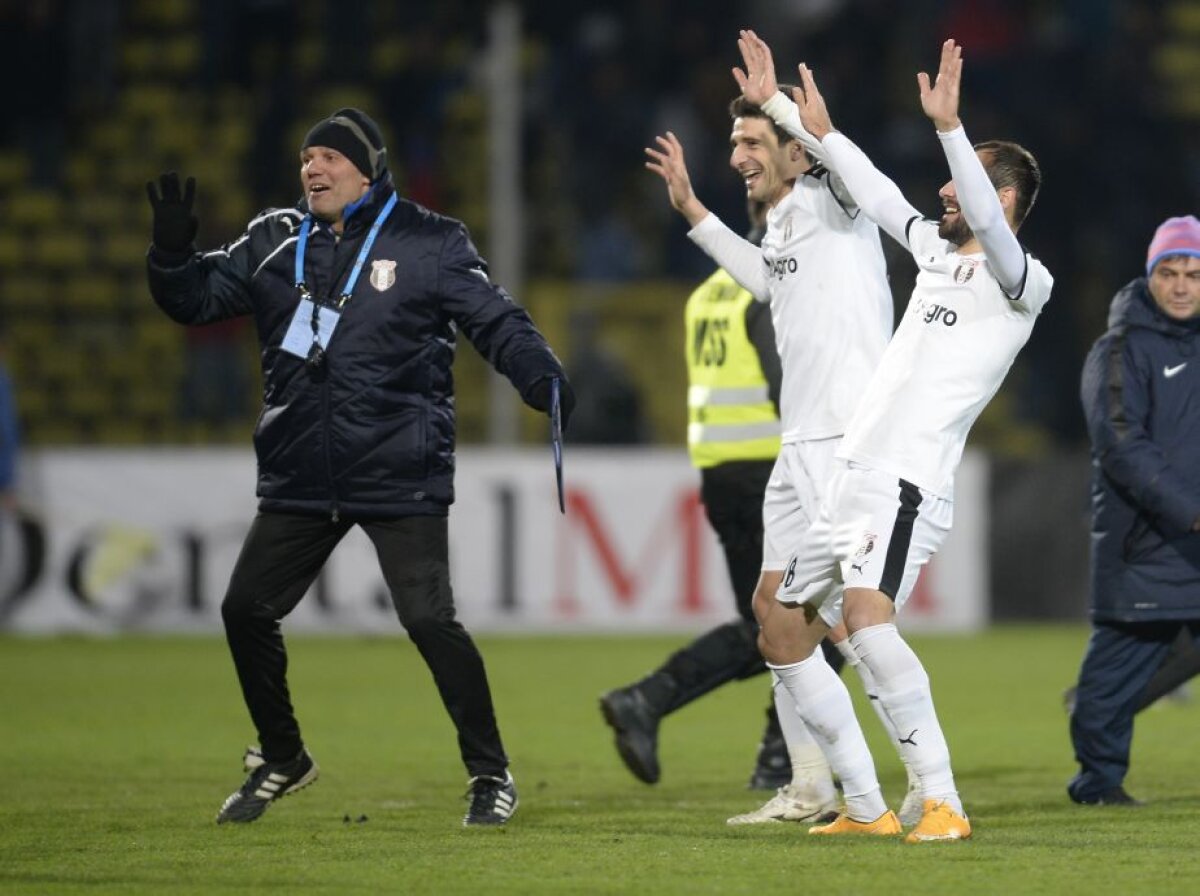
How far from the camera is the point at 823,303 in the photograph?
692 centimetres

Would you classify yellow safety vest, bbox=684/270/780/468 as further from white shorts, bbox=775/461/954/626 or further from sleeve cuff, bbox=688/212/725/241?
white shorts, bbox=775/461/954/626

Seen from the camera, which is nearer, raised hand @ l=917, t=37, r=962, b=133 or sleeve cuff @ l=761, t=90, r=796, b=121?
raised hand @ l=917, t=37, r=962, b=133

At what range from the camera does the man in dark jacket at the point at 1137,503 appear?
7477 millimetres

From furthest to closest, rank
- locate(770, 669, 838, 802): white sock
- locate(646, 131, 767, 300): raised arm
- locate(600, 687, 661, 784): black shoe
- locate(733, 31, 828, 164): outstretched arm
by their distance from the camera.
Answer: locate(600, 687, 661, 784): black shoe < locate(646, 131, 767, 300): raised arm < locate(770, 669, 838, 802): white sock < locate(733, 31, 828, 164): outstretched arm

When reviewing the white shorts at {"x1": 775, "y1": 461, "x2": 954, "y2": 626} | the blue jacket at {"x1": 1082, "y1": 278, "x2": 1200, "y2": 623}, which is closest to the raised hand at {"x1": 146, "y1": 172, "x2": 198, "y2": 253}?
the white shorts at {"x1": 775, "y1": 461, "x2": 954, "y2": 626}

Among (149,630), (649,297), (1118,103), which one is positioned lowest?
(149,630)

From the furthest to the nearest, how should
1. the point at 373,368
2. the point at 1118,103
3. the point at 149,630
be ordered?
the point at 1118,103 → the point at 149,630 → the point at 373,368

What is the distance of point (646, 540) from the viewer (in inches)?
628

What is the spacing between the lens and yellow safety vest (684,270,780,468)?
326 inches

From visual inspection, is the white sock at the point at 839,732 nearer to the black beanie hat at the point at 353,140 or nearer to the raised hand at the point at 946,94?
the raised hand at the point at 946,94

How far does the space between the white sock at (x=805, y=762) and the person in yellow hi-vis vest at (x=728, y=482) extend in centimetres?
78

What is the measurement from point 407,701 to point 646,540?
4421 millimetres

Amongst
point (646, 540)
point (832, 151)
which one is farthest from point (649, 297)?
point (832, 151)

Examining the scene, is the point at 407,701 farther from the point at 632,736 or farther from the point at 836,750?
the point at 836,750
